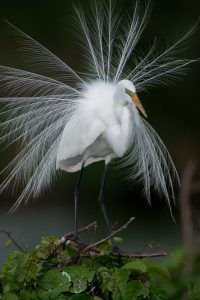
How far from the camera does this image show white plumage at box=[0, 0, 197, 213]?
10.6 ft

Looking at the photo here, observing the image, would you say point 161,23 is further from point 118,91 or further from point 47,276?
point 47,276

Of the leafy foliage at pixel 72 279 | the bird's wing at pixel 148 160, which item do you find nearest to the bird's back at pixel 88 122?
the bird's wing at pixel 148 160

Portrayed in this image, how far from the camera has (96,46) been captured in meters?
3.55

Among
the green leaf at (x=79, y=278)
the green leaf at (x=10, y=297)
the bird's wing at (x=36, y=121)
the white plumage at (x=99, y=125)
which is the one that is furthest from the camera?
the bird's wing at (x=36, y=121)

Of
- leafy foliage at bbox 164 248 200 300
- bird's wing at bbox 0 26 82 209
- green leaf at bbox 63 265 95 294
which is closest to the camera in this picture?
leafy foliage at bbox 164 248 200 300

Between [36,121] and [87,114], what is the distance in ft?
0.90

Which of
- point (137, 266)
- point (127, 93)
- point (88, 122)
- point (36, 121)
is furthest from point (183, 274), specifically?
point (36, 121)

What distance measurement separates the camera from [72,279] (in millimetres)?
2055

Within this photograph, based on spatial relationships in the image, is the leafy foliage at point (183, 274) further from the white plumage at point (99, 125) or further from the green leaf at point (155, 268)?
the white plumage at point (99, 125)

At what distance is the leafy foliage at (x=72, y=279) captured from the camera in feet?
6.54

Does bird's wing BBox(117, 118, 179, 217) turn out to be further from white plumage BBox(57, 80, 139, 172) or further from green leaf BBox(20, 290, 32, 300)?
green leaf BBox(20, 290, 32, 300)

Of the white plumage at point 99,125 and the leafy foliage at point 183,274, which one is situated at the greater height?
the leafy foliage at point 183,274

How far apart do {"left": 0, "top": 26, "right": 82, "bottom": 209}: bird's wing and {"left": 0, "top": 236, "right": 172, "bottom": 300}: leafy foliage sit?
1.24 metres

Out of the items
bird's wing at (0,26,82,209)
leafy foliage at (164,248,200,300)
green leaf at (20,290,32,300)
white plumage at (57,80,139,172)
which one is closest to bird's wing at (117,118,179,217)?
white plumage at (57,80,139,172)
